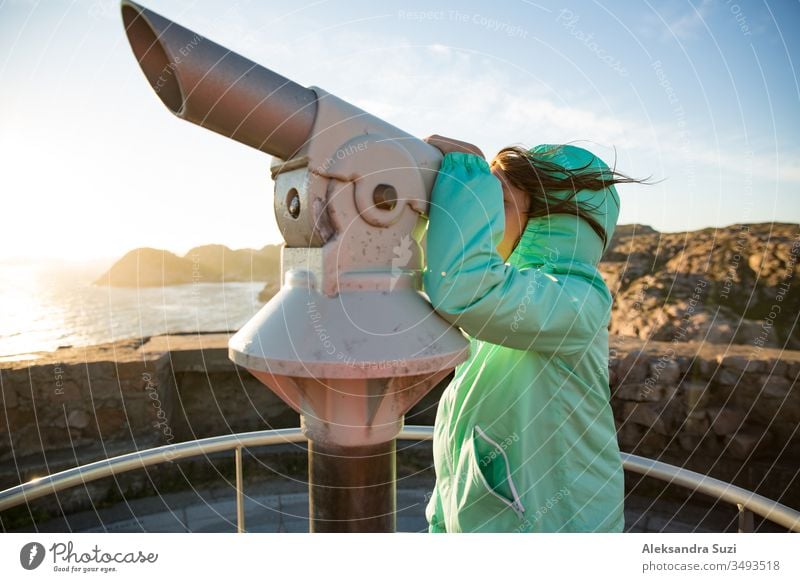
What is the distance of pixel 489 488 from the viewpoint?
0.92 m

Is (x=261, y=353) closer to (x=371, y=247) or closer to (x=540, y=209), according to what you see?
(x=371, y=247)

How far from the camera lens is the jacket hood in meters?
0.94

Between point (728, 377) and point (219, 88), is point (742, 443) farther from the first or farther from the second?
point (219, 88)

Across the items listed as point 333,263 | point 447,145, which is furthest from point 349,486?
point 447,145

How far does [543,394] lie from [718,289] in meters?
3.77

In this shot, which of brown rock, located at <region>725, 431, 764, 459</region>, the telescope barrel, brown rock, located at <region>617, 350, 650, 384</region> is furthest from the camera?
brown rock, located at <region>617, 350, 650, 384</region>

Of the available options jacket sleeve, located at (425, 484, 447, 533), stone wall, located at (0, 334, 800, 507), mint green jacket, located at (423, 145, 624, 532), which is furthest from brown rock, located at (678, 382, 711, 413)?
jacket sleeve, located at (425, 484, 447, 533)

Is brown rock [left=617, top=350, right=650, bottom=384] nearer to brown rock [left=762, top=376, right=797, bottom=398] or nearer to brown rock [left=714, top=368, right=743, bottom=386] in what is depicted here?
brown rock [left=714, top=368, right=743, bottom=386]

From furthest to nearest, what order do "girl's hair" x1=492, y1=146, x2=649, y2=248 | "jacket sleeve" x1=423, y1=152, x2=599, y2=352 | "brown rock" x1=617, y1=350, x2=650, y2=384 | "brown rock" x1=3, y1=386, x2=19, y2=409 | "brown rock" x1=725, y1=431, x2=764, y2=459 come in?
"brown rock" x1=617, y1=350, x2=650, y2=384, "brown rock" x1=725, y1=431, x2=764, y2=459, "brown rock" x1=3, y1=386, x2=19, y2=409, "girl's hair" x1=492, y1=146, x2=649, y2=248, "jacket sleeve" x1=423, y1=152, x2=599, y2=352

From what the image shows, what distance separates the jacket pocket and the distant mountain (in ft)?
9.60

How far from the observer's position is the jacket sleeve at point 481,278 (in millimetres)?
798

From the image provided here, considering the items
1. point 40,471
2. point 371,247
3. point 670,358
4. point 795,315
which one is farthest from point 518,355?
point 795,315

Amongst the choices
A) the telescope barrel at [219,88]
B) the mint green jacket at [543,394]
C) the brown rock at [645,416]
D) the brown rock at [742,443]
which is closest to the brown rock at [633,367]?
the brown rock at [645,416]
